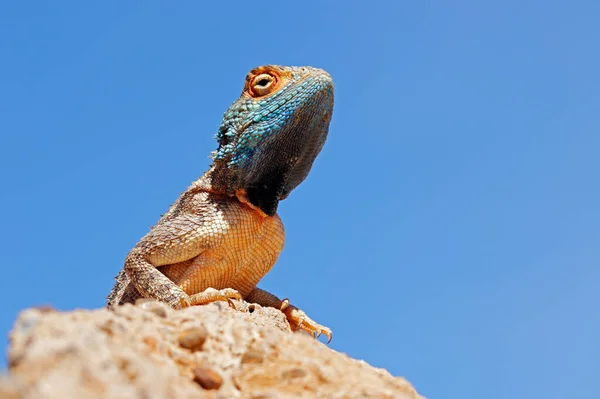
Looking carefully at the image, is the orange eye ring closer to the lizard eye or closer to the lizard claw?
the lizard eye

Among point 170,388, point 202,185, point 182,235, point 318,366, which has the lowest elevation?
point 170,388

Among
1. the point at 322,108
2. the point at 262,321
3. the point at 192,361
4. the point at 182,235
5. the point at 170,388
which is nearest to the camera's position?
the point at 170,388

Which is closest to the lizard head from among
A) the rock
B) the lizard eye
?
the lizard eye

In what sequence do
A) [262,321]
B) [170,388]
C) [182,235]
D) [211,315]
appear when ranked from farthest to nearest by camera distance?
[182,235] < [262,321] < [211,315] < [170,388]

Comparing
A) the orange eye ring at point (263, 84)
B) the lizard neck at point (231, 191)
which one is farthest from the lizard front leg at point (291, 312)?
the orange eye ring at point (263, 84)

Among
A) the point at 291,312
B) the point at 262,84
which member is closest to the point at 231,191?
the point at 262,84

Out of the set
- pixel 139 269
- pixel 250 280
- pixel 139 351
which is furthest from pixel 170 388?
pixel 250 280

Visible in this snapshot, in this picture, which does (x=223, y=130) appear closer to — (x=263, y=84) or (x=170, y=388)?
(x=263, y=84)

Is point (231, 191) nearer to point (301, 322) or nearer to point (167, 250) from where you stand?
point (167, 250)
